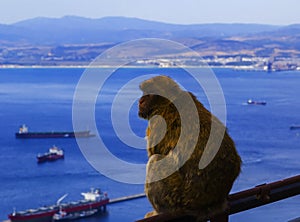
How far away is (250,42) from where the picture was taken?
185 ft

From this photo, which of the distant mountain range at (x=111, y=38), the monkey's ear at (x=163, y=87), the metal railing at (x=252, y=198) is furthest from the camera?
the distant mountain range at (x=111, y=38)

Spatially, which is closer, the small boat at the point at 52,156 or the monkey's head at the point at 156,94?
the monkey's head at the point at 156,94

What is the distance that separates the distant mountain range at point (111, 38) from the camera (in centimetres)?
5044

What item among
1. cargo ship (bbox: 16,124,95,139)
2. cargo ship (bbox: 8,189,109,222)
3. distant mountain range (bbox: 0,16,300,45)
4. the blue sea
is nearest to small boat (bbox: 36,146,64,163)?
the blue sea

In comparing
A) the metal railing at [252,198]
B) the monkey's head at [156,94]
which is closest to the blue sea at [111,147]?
the monkey's head at [156,94]

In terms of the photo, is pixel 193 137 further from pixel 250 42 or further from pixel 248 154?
pixel 250 42

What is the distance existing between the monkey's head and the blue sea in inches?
248

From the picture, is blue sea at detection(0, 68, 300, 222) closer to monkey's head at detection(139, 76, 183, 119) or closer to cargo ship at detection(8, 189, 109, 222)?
cargo ship at detection(8, 189, 109, 222)

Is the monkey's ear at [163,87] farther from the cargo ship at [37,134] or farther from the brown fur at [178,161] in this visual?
the cargo ship at [37,134]

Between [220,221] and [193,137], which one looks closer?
[220,221]

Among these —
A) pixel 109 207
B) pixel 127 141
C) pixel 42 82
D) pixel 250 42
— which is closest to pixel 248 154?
pixel 109 207

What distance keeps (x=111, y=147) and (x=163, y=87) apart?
68.6 feet

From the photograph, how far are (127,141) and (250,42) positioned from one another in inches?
2210

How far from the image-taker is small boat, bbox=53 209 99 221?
1757 centimetres
